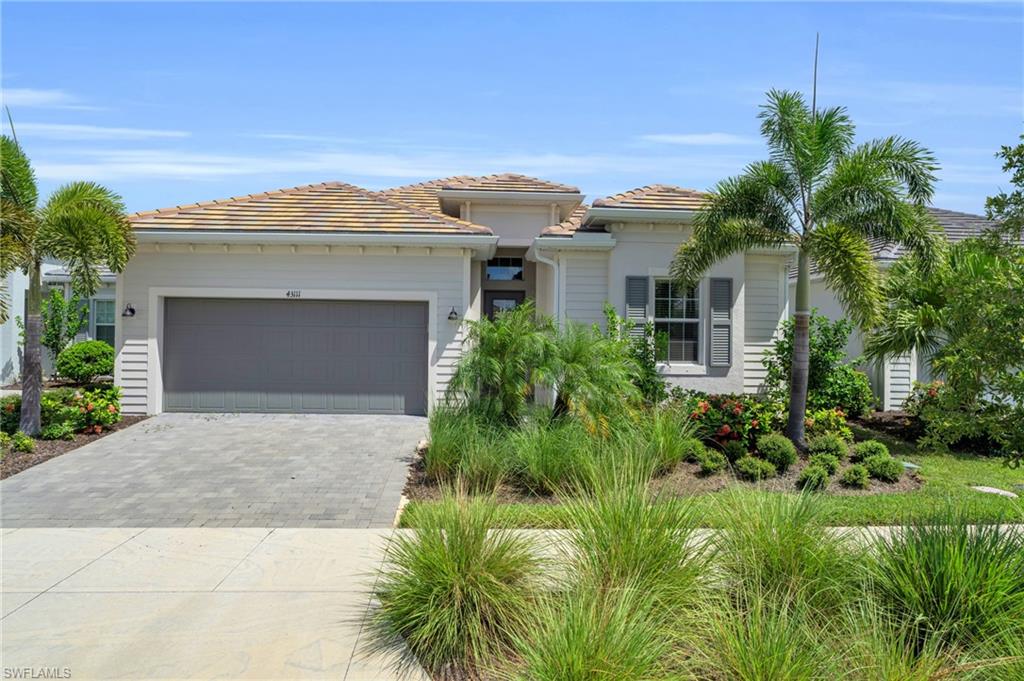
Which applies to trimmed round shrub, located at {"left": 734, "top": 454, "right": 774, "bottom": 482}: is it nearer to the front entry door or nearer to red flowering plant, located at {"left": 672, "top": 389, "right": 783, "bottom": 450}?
red flowering plant, located at {"left": 672, "top": 389, "right": 783, "bottom": 450}

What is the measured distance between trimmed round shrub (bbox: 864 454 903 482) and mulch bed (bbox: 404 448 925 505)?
0.08m

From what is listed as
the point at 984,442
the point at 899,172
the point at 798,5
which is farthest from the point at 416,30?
the point at 984,442

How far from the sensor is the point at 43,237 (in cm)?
1036

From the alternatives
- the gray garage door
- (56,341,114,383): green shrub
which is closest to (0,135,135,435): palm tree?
the gray garage door

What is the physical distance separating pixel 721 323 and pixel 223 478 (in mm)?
9255

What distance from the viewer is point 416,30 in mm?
9047

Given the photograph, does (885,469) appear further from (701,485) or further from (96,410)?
(96,410)

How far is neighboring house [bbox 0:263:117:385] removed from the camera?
58.7 ft

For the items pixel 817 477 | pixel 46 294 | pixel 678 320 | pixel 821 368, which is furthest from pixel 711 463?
pixel 46 294

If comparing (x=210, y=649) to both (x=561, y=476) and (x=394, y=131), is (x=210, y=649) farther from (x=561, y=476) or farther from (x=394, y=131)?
(x=394, y=131)

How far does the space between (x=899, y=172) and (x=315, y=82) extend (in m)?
8.95

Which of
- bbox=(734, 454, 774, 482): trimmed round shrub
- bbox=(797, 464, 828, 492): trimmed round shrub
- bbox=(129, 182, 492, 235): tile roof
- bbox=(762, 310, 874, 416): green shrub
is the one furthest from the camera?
bbox=(129, 182, 492, 235): tile roof

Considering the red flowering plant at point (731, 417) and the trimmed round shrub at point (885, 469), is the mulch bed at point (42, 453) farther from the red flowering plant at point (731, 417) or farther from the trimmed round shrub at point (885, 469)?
the trimmed round shrub at point (885, 469)

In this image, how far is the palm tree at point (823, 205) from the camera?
9.46m
